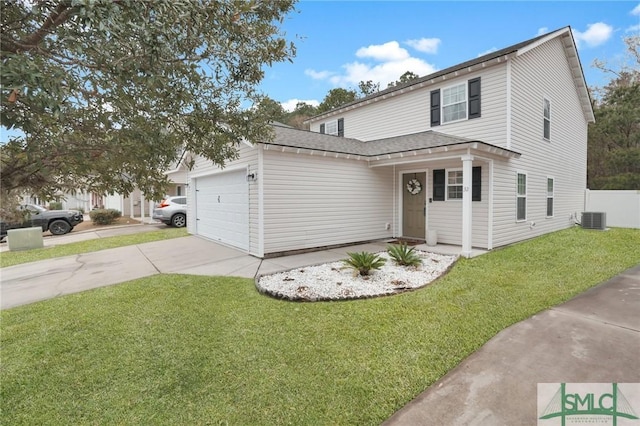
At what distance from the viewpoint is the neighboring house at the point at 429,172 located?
821cm

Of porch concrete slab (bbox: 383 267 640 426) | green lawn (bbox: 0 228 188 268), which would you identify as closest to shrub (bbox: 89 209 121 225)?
green lawn (bbox: 0 228 188 268)

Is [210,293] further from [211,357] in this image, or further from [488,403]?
[488,403]

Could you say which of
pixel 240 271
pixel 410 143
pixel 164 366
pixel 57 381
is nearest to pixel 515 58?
pixel 410 143

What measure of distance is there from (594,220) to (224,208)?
14.0m

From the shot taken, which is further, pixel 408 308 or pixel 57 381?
pixel 408 308

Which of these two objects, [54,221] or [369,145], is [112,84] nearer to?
[369,145]

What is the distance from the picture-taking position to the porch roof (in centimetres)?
784

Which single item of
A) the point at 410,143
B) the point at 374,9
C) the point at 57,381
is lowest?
the point at 57,381

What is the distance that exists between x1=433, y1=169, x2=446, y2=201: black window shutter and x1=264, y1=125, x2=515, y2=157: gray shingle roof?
1.08 m

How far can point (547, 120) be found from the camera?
1099 centimetres

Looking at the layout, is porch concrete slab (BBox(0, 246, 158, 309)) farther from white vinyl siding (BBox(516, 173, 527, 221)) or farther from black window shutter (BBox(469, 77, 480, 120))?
white vinyl siding (BBox(516, 173, 527, 221))

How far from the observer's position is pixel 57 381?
3.07m

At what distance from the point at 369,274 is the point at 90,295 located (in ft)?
16.8

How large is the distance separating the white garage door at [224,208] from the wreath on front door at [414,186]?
5.47m
